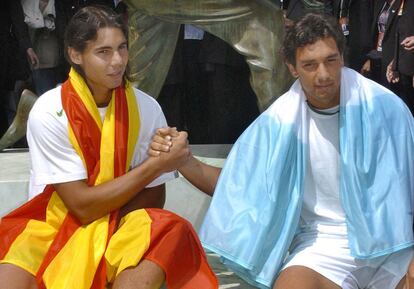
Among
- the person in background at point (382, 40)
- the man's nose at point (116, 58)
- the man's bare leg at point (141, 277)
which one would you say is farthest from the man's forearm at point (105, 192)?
the person in background at point (382, 40)

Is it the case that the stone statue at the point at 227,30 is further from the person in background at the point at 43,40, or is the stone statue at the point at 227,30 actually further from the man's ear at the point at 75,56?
the man's ear at the point at 75,56

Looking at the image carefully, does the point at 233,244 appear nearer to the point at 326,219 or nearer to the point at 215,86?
the point at 326,219

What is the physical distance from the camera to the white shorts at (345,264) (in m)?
2.39

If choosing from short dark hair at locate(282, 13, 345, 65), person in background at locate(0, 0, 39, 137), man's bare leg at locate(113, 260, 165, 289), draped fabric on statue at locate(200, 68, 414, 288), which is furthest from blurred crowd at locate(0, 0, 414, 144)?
man's bare leg at locate(113, 260, 165, 289)

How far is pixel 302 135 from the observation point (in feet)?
8.25

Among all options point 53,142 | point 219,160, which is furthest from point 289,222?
point 219,160

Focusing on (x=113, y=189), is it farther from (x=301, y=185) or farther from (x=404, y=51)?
(x=404, y=51)

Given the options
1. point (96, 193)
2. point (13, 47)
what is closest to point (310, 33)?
point (96, 193)

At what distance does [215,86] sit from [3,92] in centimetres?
135

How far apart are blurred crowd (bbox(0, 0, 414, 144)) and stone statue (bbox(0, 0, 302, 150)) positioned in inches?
11.8

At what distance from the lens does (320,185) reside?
99.1 inches

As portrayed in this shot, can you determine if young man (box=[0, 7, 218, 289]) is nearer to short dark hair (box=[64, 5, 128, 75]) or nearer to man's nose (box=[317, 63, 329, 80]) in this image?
short dark hair (box=[64, 5, 128, 75])

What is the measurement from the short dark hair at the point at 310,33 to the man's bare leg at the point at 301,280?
630mm

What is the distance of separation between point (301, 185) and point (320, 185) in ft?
0.24
